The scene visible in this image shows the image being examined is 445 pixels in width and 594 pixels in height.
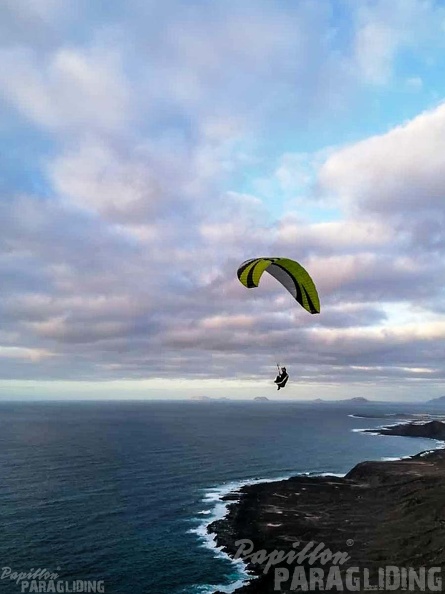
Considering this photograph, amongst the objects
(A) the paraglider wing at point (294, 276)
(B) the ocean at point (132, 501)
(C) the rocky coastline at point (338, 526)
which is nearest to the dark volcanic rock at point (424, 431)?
(B) the ocean at point (132, 501)

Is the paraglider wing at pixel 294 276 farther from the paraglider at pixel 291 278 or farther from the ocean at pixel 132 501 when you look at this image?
the ocean at pixel 132 501

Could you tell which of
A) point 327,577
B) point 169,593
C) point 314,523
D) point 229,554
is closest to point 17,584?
point 169,593

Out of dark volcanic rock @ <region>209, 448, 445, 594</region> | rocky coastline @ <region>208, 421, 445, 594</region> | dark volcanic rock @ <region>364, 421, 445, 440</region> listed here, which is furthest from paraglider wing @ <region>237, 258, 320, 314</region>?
dark volcanic rock @ <region>364, 421, 445, 440</region>

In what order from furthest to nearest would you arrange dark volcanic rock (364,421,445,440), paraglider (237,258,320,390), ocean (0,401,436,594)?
dark volcanic rock (364,421,445,440)
ocean (0,401,436,594)
paraglider (237,258,320,390)

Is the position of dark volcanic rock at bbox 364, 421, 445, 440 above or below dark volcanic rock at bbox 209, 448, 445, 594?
below

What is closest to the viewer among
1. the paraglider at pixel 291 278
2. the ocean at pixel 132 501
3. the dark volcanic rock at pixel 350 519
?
the paraglider at pixel 291 278

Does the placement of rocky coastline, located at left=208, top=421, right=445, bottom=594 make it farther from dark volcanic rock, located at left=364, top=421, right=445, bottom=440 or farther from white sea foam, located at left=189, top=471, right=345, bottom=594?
dark volcanic rock, located at left=364, top=421, right=445, bottom=440
